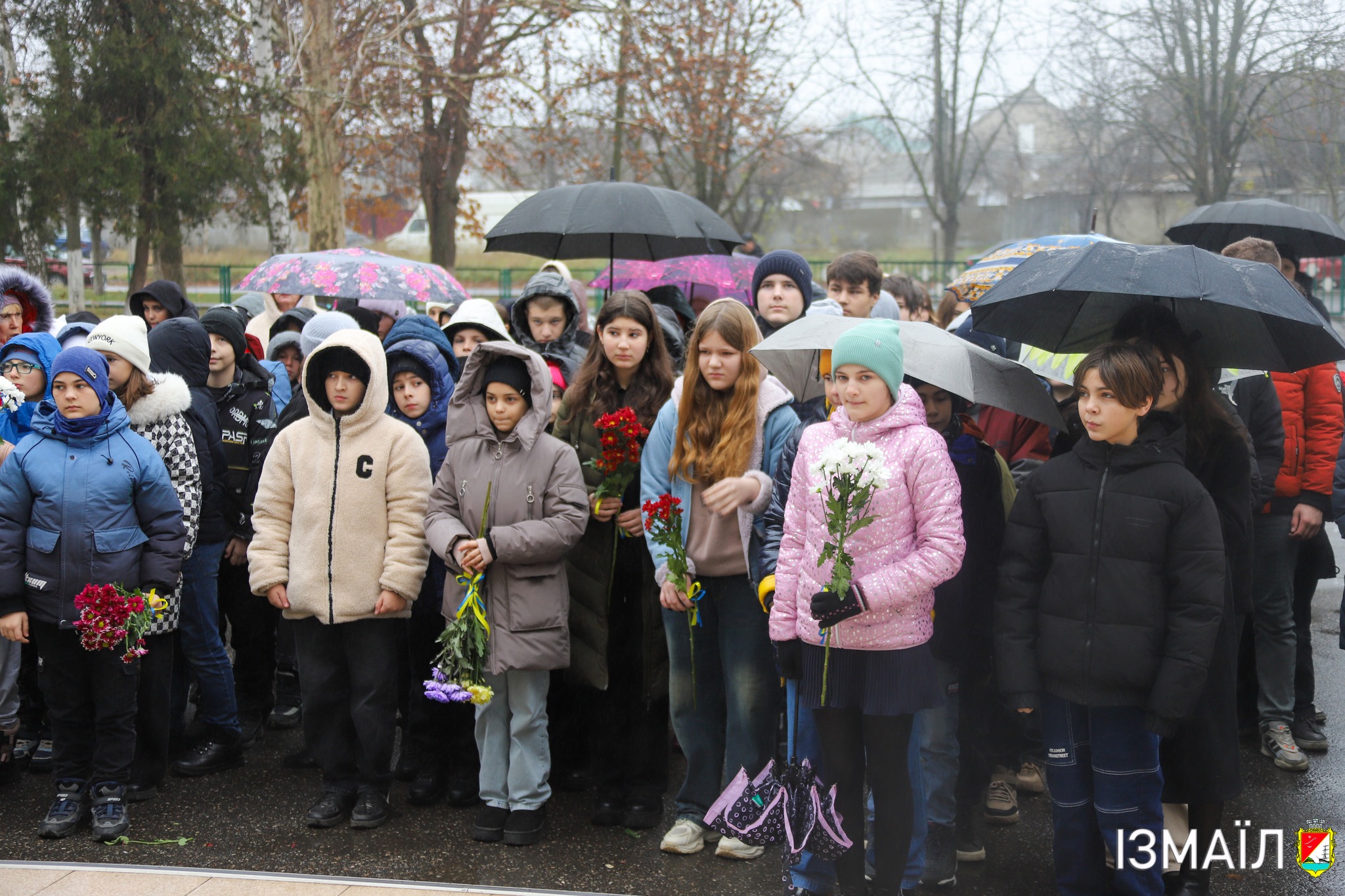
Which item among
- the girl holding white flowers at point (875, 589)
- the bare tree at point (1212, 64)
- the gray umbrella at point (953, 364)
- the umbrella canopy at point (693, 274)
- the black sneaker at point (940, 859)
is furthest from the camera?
the bare tree at point (1212, 64)

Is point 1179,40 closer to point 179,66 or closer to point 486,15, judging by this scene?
point 486,15

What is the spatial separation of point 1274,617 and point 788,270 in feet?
9.51

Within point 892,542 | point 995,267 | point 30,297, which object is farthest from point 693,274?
point 892,542

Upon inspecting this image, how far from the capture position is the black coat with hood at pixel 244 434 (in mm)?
5516

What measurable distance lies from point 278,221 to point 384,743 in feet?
36.3

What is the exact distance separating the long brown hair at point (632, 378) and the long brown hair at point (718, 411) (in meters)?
0.43

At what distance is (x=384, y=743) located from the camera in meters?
4.69

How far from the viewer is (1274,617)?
207 inches

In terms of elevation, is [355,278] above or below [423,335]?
above

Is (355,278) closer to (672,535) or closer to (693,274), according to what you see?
(693,274)

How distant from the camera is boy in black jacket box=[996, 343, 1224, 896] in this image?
348 centimetres

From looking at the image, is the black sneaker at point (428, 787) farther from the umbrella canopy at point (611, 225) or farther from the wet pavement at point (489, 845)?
the umbrella canopy at point (611, 225)

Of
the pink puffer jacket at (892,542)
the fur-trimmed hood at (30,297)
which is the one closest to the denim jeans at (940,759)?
the pink puffer jacket at (892,542)

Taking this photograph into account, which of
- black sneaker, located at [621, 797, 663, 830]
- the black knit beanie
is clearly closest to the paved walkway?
black sneaker, located at [621, 797, 663, 830]
